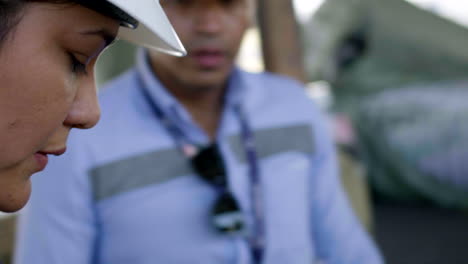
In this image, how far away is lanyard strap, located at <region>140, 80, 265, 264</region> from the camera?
148 centimetres

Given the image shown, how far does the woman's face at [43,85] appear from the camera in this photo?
27.0 inches

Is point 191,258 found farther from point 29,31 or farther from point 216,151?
point 29,31

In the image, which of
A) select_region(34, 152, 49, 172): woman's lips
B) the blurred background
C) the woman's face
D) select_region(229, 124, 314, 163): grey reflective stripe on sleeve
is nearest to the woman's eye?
the woman's face

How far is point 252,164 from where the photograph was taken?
155 centimetres

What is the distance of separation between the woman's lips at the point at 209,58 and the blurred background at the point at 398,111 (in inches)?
76.4

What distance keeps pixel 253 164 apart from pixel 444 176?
3.35m

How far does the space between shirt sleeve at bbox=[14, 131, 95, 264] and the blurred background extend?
2136 millimetres

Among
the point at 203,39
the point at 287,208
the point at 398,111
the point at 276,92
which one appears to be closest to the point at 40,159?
the point at 203,39

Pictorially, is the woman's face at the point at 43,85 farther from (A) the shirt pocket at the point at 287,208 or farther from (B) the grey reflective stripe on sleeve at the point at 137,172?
(A) the shirt pocket at the point at 287,208

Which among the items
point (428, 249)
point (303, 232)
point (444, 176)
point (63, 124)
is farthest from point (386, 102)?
point (63, 124)

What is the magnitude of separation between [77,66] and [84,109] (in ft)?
0.18

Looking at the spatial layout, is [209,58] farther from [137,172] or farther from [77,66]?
[77,66]

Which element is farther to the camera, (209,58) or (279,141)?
(279,141)

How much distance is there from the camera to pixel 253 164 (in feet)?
5.08
